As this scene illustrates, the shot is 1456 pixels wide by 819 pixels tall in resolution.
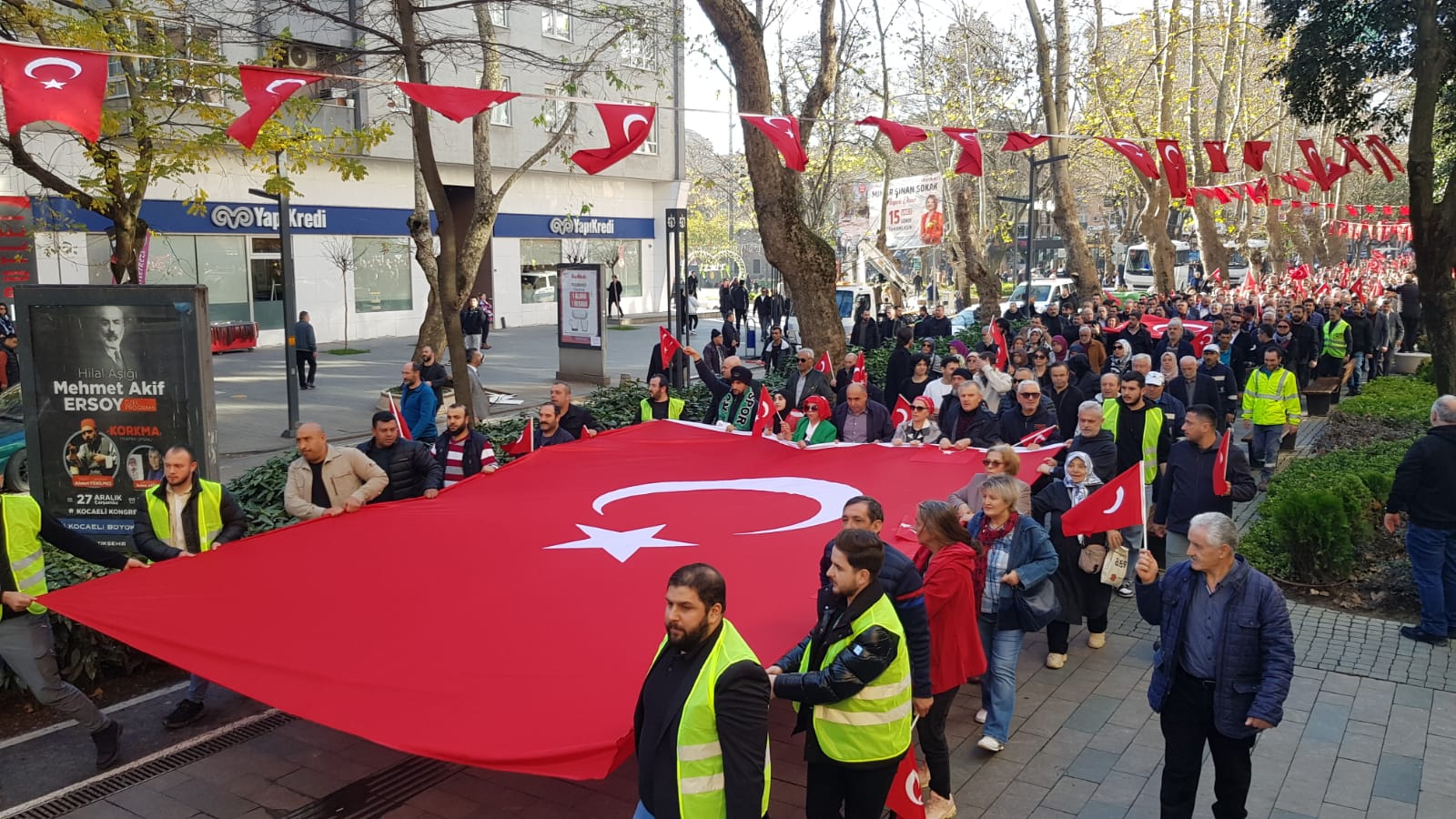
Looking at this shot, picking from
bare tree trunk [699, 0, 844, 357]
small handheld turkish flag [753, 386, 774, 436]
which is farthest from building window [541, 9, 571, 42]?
small handheld turkish flag [753, 386, 774, 436]

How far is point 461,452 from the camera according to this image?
31.2ft

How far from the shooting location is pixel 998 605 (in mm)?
6535

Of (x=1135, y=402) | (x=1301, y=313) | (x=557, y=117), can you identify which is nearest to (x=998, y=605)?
(x=1135, y=402)

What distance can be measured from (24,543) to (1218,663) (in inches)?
251

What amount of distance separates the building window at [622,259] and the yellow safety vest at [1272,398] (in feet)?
112

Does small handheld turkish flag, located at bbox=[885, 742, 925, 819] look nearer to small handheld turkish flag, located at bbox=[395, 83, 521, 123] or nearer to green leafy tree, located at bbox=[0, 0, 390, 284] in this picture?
small handheld turkish flag, located at bbox=[395, 83, 521, 123]

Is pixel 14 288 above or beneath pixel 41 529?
→ above

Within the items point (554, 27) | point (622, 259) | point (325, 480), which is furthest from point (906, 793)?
point (622, 259)

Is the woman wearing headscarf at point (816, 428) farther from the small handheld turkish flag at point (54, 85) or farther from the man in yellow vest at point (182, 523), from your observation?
the small handheld turkish flag at point (54, 85)

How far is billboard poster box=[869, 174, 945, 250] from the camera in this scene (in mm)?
29281

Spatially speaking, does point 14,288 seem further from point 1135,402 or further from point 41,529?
point 1135,402

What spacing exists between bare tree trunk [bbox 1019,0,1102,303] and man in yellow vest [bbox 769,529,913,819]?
24449 millimetres

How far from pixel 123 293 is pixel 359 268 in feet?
95.4

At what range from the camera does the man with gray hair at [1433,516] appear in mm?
8203
